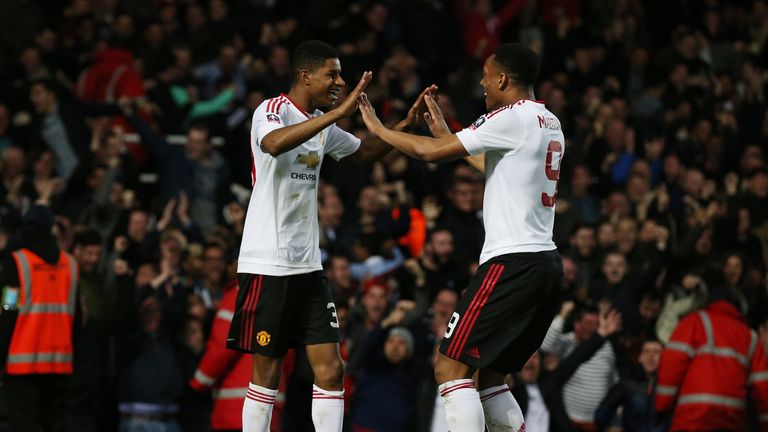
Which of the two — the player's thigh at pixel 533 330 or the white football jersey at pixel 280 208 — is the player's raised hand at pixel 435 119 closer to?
the white football jersey at pixel 280 208

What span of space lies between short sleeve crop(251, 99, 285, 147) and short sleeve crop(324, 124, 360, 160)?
1.42 feet

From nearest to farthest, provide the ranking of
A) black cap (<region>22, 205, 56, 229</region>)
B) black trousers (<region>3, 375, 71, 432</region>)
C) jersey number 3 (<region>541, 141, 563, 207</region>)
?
jersey number 3 (<region>541, 141, 563, 207</region>) < black trousers (<region>3, 375, 71, 432</region>) < black cap (<region>22, 205, 56, 229</region>)

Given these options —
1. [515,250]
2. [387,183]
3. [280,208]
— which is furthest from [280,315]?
[387,183]

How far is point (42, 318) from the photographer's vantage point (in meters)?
10.5

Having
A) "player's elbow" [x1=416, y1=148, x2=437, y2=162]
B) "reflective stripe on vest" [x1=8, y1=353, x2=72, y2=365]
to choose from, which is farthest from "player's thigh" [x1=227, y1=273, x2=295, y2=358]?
"reflective stripe on vest" [x1=8, y1=353, x2=72, y2=365]

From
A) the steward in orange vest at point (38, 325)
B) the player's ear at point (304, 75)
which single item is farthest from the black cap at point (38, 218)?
the player's ear at point (304, 75)

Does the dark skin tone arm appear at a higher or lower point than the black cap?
higher

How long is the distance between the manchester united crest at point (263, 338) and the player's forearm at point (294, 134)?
3.42 feet

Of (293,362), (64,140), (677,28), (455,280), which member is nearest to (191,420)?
(293,362)

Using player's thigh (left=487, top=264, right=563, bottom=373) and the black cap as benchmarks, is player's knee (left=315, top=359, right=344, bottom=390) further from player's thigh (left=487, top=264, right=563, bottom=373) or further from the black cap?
the black cap

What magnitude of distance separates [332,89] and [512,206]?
4.22ft

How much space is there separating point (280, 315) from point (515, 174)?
155 centimetres

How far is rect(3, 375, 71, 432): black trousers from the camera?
10.4m

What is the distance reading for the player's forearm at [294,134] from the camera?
24.0 ft
